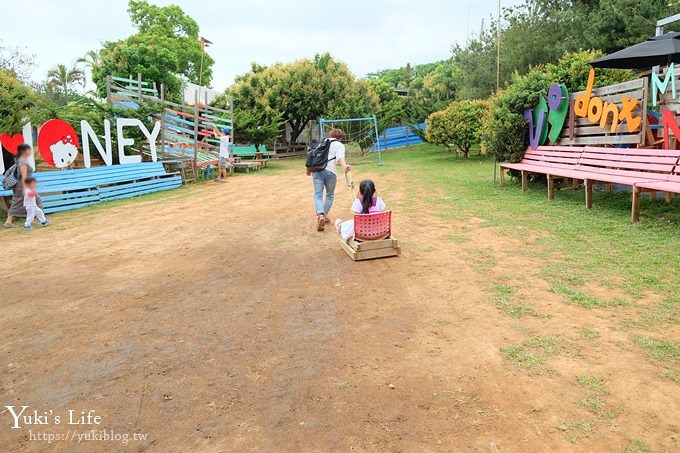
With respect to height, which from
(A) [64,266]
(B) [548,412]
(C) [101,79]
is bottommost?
(B) [548,412]

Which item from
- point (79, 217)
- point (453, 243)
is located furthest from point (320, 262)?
point (79, 217)

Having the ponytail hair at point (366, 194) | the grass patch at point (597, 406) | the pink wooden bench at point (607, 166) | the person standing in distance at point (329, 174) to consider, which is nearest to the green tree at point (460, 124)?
the pink wooden bench at point (607, 166)

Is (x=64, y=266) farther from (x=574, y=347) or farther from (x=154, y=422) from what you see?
(x=574, y=347)

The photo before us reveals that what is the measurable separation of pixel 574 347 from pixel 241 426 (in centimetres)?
227

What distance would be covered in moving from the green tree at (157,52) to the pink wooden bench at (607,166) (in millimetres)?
17656

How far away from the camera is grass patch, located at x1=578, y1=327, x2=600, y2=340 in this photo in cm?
357

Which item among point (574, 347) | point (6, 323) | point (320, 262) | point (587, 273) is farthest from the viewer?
point (320, 262)

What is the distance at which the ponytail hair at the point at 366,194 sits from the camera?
5.89m

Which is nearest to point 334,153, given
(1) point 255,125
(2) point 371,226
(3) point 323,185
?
(3) point 323,185

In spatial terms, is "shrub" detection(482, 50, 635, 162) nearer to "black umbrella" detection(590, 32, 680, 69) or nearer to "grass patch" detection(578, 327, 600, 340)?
"black umbrella" detection(590, 32, 680, 69)

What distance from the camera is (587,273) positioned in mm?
4984

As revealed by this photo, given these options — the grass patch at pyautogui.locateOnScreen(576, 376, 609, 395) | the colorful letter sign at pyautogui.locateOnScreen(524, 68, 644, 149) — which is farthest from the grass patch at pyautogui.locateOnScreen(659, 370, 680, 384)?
the colorful letter sign at pyautogui.locateOnScreen(524, 68, 644, 149)

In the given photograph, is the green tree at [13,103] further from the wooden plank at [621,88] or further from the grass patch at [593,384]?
the wooden plank at [621,88]

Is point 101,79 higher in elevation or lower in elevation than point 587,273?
higher
